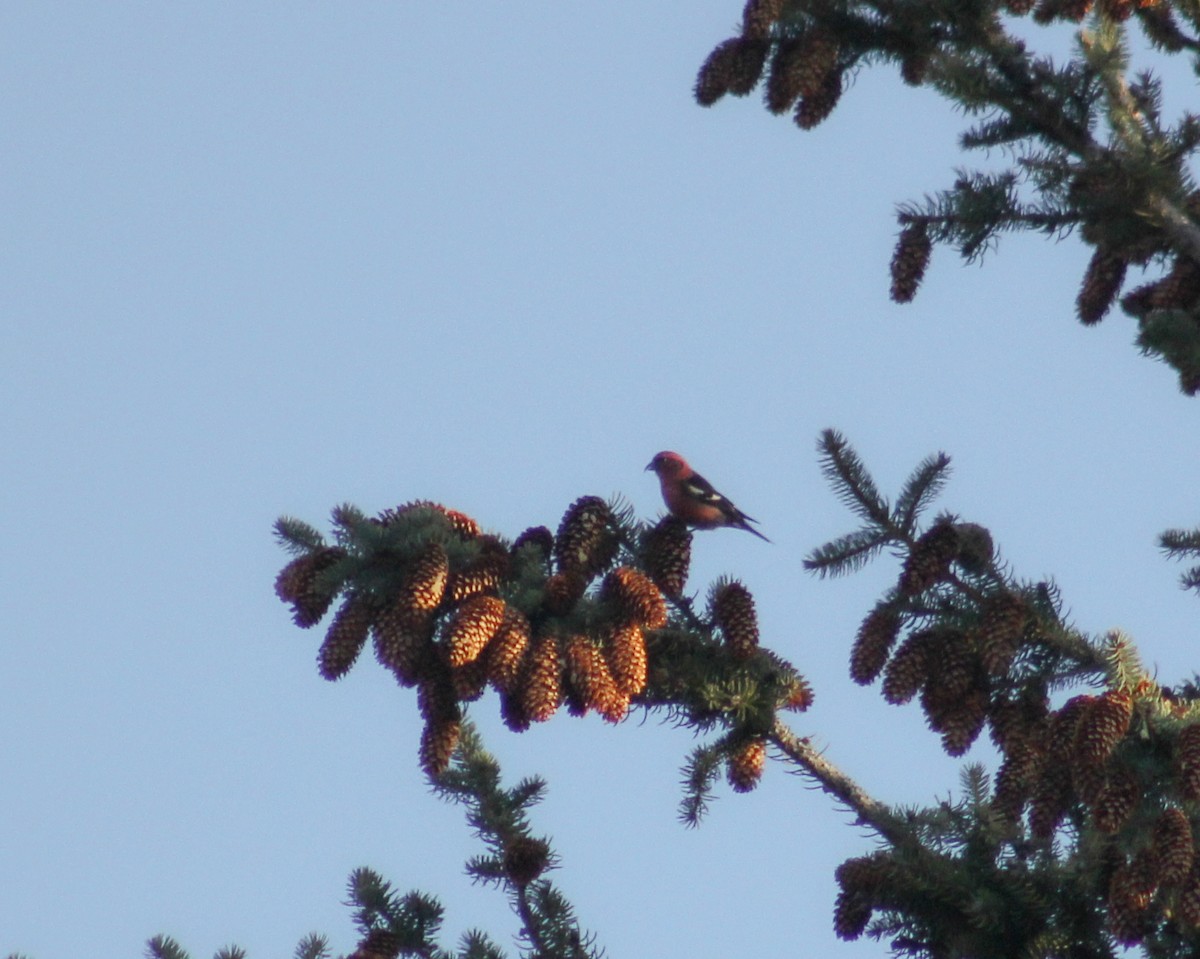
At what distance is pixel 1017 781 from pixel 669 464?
12.2 ft

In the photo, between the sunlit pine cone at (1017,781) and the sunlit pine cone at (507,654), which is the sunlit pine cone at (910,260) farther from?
the sunlit pine cone at (507,654)

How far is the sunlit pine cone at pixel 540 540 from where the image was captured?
4242 millimetres

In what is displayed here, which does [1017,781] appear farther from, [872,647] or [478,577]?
[478,577]

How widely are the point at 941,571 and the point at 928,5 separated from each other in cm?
185

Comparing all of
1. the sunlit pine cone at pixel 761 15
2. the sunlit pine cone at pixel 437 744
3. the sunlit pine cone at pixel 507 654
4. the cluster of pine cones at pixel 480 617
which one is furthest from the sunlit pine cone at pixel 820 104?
the sunlit pine cone at pixel 437 744

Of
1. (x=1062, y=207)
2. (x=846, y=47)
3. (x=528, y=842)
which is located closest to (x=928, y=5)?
(x=846, y=47)

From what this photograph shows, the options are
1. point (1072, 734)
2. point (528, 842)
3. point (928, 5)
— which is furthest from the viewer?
point (928, 5)

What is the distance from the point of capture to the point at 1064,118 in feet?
16.0

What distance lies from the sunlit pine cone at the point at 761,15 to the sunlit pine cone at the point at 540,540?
1636mm

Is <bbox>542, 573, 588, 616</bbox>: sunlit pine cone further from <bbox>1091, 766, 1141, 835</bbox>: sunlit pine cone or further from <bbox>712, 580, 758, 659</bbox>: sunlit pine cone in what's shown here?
<bbox>1091, 766, 1141, 835</bbox>: sunlit pine cone

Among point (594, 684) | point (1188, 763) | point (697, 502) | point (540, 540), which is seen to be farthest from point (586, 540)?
point (697, 502)

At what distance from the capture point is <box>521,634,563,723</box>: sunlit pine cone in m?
3.74

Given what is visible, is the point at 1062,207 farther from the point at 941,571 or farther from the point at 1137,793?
the point at 1137,793

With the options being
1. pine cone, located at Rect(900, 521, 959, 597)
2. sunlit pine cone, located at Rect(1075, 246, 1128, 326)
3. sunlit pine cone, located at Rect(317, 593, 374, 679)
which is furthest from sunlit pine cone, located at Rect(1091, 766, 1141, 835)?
sunlit pine cone, located at Rect(1075, 246, 1128, 326)
